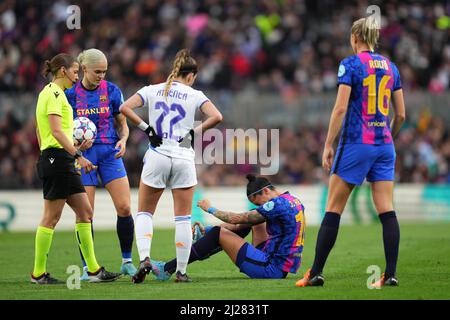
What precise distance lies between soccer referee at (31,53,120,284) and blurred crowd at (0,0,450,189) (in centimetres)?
1057

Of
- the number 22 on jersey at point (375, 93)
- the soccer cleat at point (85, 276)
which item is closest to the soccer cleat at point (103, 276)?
the soccer cleat at point (85, 276)

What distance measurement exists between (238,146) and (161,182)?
11445mm

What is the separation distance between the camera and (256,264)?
957cm

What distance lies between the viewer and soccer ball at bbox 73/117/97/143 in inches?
390

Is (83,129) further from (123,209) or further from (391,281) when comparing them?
(391,281)

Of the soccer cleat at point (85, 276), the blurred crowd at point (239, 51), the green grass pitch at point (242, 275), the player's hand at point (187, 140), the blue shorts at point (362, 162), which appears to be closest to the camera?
the green grass pitch at point (242, 275)

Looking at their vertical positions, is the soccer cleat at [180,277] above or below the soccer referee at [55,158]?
below

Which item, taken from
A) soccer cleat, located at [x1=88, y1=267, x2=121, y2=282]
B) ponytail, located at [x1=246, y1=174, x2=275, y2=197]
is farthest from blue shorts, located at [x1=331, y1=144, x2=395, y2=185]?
soccer cleat, located at [x1=88, y1=267, x2=121, y2=282]

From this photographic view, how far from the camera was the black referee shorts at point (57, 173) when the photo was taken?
932 cm

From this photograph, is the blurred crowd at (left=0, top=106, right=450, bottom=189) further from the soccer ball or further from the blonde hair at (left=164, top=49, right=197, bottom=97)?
the blonde hair at (left=164, top=49, right=197, bottom=97)

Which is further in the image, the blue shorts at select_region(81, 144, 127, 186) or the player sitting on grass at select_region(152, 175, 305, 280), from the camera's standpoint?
the blue shorts at select_region(81, 144, 127, 186)

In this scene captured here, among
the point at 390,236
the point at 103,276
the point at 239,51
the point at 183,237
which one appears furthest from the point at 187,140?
the point at 239,51

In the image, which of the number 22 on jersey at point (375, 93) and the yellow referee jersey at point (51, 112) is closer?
the number 22 on jersey at point (375, 93)

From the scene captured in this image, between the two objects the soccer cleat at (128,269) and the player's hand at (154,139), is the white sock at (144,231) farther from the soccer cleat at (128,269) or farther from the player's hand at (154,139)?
the soccer cleat at (128,269)
